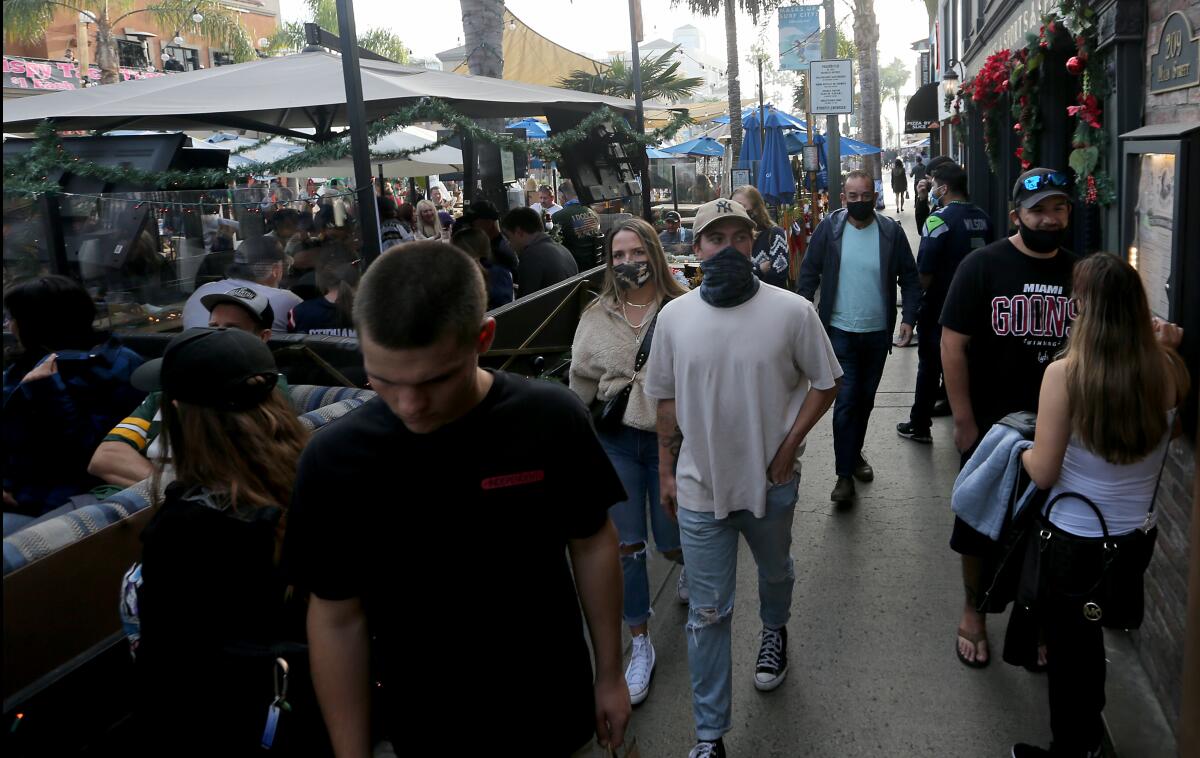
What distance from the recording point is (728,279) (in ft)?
10.7

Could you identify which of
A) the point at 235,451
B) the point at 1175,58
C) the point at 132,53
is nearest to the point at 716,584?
the point at 235,451

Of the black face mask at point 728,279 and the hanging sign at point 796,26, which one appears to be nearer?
the black face mask at point 728,279

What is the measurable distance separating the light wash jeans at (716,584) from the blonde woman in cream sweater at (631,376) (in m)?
0.56

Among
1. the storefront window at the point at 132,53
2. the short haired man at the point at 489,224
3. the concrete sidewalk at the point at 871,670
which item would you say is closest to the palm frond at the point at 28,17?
the storefront window at the point at 132,53

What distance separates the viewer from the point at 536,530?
1940mm

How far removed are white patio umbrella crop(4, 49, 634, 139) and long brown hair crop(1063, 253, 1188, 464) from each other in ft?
15.4

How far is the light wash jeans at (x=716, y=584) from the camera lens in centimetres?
329

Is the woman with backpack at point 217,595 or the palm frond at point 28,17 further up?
the palm frond at point 28,17

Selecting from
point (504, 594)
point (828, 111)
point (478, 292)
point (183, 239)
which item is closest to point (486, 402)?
point (478, 292)

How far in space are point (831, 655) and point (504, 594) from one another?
2.62 metres

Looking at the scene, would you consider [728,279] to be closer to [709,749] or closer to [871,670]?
[709,749]

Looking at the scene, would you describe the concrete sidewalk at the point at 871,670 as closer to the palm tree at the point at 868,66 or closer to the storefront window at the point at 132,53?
the palm tree at the point at 868,66

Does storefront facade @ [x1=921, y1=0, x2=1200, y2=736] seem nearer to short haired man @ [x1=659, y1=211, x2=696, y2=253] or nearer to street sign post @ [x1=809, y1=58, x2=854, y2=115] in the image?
street sign post @ [x1=809, y1=58, x2=854, y2=115]

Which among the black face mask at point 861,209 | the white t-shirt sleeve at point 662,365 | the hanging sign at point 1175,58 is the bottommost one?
the white t-shirt sleeve at point 662,365
